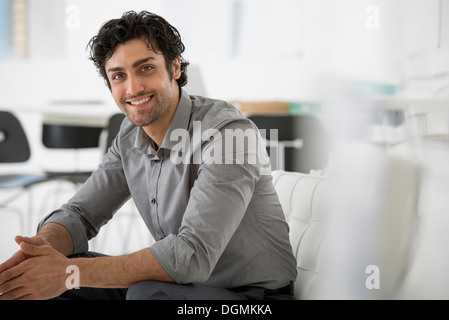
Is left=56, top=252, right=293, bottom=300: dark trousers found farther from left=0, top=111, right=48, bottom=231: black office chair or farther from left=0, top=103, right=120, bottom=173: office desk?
left=0, top=103, right=120, bottom=173: office desk

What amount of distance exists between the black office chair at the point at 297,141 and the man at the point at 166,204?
460 mm

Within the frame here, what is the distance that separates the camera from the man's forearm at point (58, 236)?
1.26m

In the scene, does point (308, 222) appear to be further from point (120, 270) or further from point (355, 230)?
point (120, 270)

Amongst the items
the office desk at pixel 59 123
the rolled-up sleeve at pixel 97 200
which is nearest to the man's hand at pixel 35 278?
the rolled-up sleeve at pixel 97 200

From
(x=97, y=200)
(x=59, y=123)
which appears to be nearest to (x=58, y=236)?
(x=97, y=200)

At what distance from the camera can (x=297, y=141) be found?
7.32 ft

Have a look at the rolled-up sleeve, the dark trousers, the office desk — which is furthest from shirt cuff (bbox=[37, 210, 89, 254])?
the office desk

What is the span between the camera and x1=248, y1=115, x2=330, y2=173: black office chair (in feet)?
5.58

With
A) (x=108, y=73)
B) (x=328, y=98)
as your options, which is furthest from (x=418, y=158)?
(x=108, y=73)

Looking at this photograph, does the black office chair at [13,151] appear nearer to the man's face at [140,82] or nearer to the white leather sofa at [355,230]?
the man's face at [140,82]

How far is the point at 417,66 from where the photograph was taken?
136cm

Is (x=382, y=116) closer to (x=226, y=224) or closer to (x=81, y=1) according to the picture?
(x=226, y=224)

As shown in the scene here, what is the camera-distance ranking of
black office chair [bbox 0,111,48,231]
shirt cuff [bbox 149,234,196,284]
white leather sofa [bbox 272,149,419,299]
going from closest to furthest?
shirt cuff [bbox 149,234,196,284] → white leather sofa [bbox 272,149,419,299] → black office chair [bbox 0,111,48,231]

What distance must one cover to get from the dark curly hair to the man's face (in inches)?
0.7
